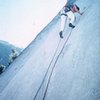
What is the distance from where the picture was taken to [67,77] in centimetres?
446

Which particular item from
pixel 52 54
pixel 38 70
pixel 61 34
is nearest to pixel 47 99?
pixel 38 70

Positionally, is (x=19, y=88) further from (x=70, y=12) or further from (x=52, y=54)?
(x=70, y=12)

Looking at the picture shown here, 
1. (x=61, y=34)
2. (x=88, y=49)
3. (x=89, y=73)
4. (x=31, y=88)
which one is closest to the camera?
(x=89, y=73)

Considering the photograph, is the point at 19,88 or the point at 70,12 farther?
the point at 70,12

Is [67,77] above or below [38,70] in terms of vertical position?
below

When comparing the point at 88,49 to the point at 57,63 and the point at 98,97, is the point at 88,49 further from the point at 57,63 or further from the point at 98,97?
the point at 98,97

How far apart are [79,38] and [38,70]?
1848 mm

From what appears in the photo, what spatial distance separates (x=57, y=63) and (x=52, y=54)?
1011 millimetres

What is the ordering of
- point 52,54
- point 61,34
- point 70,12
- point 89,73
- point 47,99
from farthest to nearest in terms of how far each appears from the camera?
point 70,12 → point 61,34 → point 52,54 → point 47,99 → point 89,73

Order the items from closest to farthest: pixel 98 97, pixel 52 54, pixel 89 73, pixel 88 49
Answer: pixel 98 97, pixel 89 73, pixel 88 49, pixel 52 54

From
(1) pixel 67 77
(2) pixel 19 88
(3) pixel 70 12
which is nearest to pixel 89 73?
(1) pixel 67 77

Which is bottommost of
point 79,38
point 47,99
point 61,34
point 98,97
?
point 98,97

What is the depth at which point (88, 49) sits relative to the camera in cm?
479

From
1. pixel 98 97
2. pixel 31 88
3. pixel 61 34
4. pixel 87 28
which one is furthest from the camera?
pixel 61 34
